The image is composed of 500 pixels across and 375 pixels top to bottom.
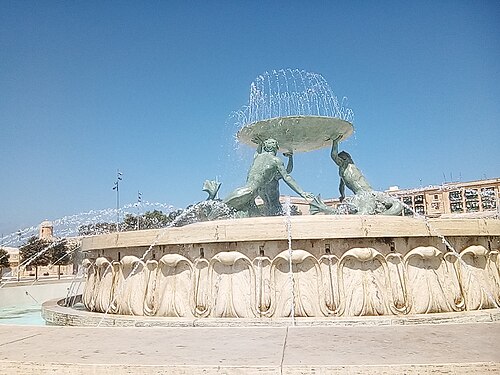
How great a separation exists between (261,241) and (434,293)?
232cm

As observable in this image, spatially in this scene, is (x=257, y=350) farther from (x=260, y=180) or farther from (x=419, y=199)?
(x=419, y=199)

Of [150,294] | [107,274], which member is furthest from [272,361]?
[107,274]

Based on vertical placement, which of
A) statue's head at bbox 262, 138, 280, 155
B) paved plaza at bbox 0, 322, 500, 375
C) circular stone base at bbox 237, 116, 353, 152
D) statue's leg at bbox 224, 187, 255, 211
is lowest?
paved plaza at bbox 0, 322, 500, 375

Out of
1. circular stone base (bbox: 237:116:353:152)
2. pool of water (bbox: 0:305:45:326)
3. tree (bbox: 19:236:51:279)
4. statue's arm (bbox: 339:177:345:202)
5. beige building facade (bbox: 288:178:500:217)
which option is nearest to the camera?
pool of water (bbox: 0:305:45:326)

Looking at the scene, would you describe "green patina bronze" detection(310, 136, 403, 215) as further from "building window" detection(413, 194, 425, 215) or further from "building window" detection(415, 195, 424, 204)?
"building window" detection(415, 195, 424, 204)

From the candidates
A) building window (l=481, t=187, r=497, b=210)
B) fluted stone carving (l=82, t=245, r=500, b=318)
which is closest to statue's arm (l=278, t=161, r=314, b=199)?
fluted stone carving (l=82, t=245, r=500, b=318)

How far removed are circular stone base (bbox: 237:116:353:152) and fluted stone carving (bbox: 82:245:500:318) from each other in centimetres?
484

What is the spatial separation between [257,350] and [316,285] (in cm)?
290

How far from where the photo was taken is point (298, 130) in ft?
36.1

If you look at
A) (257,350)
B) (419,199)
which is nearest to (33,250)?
(257,350)

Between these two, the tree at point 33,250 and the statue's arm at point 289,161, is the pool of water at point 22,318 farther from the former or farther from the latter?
the tree at point 33,250

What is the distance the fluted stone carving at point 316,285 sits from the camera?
626 cm

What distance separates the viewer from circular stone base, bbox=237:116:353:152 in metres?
10.8

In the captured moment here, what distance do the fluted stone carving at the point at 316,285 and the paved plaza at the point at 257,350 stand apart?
1.87m
